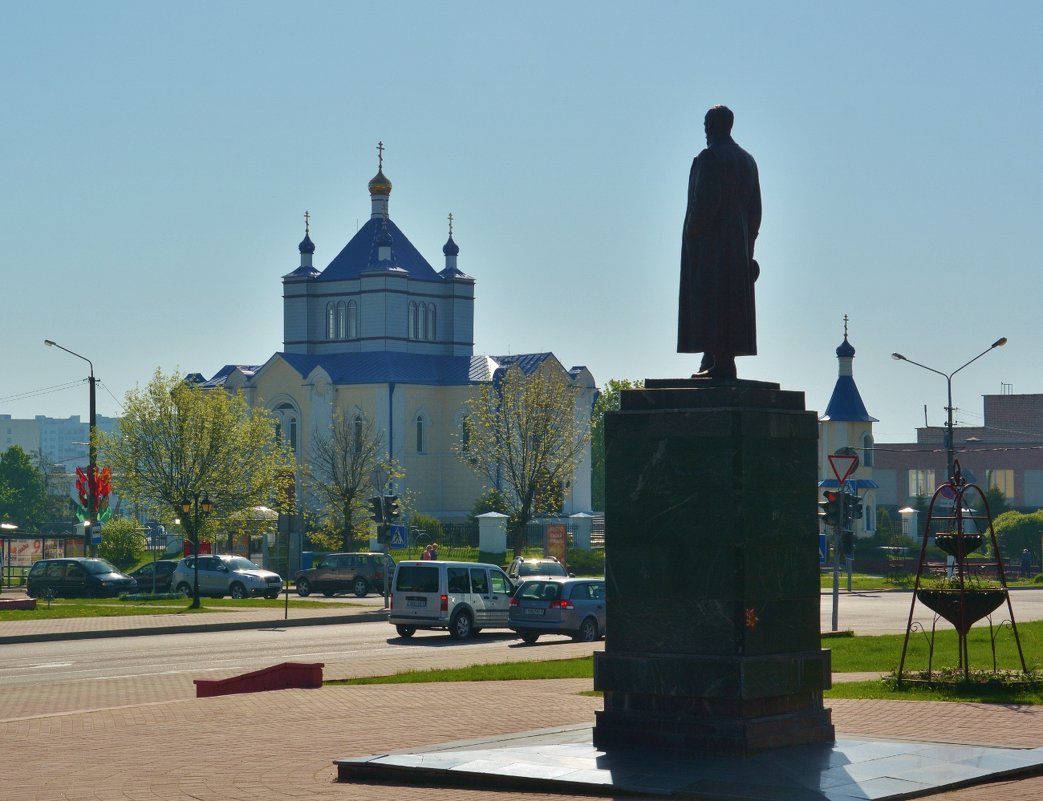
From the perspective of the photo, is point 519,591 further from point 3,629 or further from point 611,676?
point 611,676

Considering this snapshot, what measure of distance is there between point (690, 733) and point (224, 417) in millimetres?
52634

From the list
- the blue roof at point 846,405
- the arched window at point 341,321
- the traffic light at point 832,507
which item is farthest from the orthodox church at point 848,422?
the traffic light at point 832,507

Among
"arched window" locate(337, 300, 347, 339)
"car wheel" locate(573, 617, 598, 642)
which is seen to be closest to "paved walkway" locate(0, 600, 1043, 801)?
"car wheel" locate(573, 617, 598, 642)

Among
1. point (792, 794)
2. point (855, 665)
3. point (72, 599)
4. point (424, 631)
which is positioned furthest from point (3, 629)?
point (792, 794)

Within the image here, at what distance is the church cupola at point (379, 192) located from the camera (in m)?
92.0

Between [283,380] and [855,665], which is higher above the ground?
[283,380]

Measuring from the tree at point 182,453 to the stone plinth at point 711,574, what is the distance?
50.2 meters

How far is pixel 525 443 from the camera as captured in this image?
72.2 meters

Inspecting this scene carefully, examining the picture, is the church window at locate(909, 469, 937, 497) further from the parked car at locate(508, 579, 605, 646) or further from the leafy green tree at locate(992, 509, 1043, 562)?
the parked car at locate(508, 579, 605, 646)

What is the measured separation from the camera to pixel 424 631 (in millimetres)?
33562

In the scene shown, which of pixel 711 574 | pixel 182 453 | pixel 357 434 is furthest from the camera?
pixel 357 434

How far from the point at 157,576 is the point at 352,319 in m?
41.6

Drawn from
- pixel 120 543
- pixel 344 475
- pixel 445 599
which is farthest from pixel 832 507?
pixel 344 475

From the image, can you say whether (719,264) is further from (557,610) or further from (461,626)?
(461,626)
